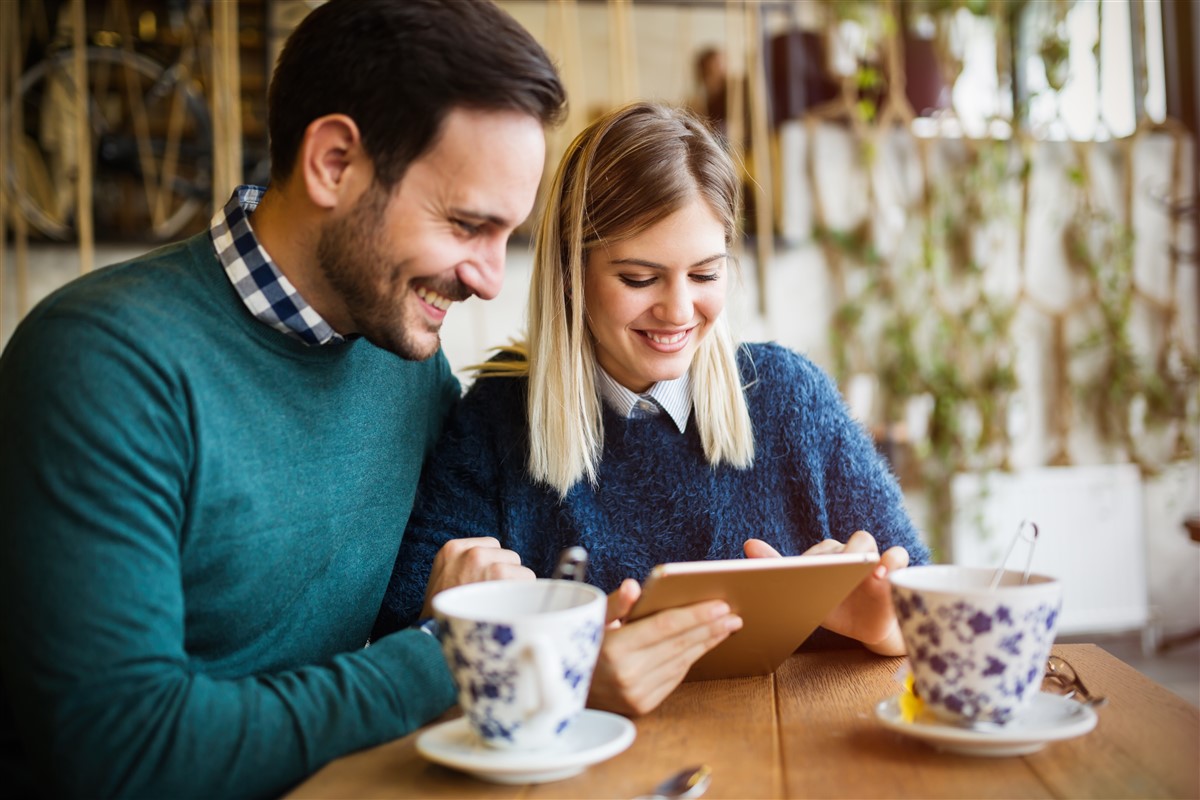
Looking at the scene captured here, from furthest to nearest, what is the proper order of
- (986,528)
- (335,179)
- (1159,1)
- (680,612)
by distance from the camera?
(1159,1) → (986,528) → (335,179) → (680,612)

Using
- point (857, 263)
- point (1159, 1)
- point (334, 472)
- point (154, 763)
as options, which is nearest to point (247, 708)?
point (154, 763)

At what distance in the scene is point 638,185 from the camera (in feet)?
4.69

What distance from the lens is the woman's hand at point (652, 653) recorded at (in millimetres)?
941

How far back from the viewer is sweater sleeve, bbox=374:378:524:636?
135cm

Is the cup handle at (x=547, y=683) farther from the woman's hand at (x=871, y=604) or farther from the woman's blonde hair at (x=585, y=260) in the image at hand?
the woman's blonde hair at (x=585, y=260)

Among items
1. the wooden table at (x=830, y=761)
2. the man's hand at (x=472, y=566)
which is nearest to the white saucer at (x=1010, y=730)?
the wooden table at (x=830, y=761)

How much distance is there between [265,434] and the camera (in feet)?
3.55

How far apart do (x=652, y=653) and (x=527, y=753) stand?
18 centimetres

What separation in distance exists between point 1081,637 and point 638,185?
3341mm

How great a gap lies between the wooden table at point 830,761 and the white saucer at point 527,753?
11mm

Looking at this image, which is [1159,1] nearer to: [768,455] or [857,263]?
[857,263]

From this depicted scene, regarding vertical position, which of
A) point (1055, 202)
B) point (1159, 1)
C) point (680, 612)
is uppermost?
point (1159, 1)

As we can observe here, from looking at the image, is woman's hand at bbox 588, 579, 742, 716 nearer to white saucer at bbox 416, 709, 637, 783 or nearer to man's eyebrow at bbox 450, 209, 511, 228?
white saucer at bbox 416, 709, 637, 783

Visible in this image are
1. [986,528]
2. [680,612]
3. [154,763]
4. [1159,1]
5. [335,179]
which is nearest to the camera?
[154,763]
